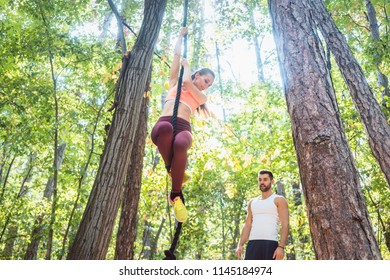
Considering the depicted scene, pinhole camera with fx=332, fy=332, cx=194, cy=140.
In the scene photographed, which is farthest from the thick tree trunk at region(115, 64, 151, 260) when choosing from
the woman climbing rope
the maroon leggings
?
the maroon leggings

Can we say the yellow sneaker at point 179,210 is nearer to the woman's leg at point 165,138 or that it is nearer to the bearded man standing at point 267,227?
the woman's leg at point 165,138

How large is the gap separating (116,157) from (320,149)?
1953 millimetres

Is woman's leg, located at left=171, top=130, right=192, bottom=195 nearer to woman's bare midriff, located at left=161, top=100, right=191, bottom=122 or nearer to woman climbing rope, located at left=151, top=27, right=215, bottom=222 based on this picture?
woman climbing rope, located at left=151, top=27, right=215, bottom=222

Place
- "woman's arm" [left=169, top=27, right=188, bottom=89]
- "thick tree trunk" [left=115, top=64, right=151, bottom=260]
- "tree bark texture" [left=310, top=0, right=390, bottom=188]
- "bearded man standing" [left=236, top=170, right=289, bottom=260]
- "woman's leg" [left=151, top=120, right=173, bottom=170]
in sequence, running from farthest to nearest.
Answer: "thick tree trunk" [left=115, top=64, right=151, bottom=260] → "tree bark texture" [left=310, top=0, right=390, bottom=188] → "bearded man standing" [left=236, top=170, right=289, bottom=260] → "woman's arm" [left=169, top=27, right=188, bottom=89] → "woman's leg" [left=151, top=120, right=173, bottom=170]

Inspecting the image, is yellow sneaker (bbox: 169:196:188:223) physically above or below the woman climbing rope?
below

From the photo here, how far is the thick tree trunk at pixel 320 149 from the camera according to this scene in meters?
1.60

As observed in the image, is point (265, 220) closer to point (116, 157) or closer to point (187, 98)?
point (187, 98)

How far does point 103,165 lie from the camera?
3105 mm

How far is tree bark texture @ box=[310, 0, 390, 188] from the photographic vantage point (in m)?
4.17

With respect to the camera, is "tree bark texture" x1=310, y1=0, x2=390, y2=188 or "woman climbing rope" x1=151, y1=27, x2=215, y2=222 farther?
"tree bark texture" x1=310, y1=0, x2=390, y2=188

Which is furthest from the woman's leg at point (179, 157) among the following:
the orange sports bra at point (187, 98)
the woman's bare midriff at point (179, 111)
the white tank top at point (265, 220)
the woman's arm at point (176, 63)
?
the white tank top at point (265, 220)

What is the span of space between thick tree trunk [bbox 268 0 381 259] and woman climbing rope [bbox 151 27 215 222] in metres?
0.96

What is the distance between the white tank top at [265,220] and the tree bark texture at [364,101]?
1.61 metres
